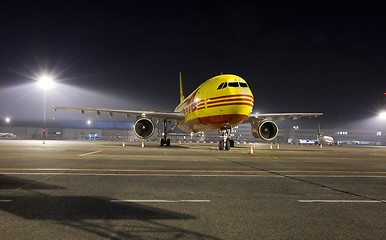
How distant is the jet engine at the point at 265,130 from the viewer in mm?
29250

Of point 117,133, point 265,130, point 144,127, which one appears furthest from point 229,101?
point 117,133

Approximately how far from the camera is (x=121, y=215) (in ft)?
16.8

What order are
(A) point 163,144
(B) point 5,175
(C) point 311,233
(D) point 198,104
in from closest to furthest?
1. (C) point 311,233
2. (B) point 5,175
3. (D) point 198,104
4. (A) point 163,144

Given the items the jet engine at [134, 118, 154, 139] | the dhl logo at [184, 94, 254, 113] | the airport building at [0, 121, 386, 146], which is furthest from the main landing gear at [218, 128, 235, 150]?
the airport building at [0, 121, 386, 146]

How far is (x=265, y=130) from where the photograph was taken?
Answer: 29.7 meters

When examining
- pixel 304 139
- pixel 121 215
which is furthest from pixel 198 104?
pixel 304 139

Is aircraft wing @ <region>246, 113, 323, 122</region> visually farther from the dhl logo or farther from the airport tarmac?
the airport tarmac

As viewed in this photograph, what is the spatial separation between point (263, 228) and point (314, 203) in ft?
7.22

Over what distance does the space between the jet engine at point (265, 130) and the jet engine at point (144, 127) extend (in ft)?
31.0

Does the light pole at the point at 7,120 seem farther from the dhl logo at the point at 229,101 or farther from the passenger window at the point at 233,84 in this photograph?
the passenger window at the point at 233,84

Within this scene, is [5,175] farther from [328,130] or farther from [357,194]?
[328,130]

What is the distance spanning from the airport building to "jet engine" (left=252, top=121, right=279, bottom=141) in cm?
6688

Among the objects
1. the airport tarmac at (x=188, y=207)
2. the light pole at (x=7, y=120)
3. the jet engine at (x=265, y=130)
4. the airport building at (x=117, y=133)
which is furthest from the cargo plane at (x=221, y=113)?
the light pole at (x=7, y=120)

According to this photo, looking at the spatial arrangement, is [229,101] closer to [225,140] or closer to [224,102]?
[224,102]
